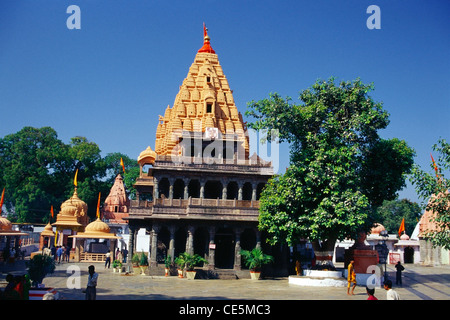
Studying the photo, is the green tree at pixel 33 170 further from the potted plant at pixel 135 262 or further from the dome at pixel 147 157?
the potted plant at pixel 135 262

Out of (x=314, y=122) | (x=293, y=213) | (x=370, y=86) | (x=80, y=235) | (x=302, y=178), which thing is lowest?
(x=80, y=235)

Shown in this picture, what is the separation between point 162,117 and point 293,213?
74.7ft

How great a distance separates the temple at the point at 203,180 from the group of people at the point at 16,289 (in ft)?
58.9

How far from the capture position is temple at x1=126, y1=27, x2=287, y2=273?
30.8 metres

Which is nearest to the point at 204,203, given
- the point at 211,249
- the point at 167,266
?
the point at 211,249

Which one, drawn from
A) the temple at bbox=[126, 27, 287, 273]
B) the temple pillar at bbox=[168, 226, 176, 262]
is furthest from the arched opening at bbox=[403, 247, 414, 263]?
the temple pillar at bbox=[168, 226, 176, 262]

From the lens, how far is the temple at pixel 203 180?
3077cm

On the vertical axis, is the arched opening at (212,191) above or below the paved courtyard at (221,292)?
above

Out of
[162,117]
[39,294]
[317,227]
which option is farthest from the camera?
[162,117]

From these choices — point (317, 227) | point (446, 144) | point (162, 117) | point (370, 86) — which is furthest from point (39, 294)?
point (162, 117)

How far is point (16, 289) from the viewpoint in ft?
38.6

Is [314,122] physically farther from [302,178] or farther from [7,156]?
[7,156]

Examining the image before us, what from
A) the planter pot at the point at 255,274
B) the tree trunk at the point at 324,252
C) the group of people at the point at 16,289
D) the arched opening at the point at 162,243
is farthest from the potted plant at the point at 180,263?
the group of people at the point at 16,289

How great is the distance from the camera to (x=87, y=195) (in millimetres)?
64438
